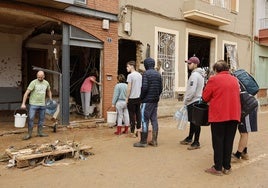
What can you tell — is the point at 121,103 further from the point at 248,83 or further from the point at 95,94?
the point at 248,83

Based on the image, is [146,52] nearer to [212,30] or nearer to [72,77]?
[72,77]

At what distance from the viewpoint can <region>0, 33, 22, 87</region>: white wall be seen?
12492 mm

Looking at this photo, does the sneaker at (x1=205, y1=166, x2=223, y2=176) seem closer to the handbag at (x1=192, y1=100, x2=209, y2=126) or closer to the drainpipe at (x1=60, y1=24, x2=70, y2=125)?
the handbag at (x1=192, y1=100, x2=209, y2=126)

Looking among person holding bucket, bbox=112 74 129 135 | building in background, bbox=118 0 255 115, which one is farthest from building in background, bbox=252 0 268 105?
person holding bucket, bbox=112 74 129 135

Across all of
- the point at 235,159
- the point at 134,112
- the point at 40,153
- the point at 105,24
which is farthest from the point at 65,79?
the point at 235,159

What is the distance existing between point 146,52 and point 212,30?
4.44m

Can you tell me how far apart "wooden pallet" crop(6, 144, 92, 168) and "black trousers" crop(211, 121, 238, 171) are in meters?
2.54

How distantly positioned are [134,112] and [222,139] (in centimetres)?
331

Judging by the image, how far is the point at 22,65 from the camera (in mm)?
13102

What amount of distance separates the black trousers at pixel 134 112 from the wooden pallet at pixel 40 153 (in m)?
2.07

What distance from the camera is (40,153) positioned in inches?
223

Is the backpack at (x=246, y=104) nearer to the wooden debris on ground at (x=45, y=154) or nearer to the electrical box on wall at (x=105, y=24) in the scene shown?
the wooden debris on ground at (x=45, y=154)

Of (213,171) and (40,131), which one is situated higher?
(40,131)

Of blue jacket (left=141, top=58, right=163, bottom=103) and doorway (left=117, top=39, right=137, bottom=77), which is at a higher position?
doorway (left=117, top=39, right=137, bottom=77)
